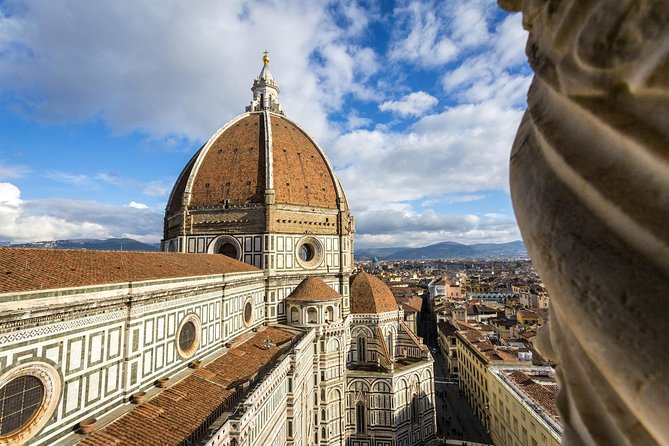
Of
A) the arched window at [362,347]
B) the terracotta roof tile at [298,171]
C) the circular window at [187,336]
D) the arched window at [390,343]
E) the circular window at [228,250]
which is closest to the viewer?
the circular window at [187,336]

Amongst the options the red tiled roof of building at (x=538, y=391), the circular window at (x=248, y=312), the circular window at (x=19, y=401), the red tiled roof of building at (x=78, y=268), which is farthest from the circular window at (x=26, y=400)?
the red tiled roof of building at (x=538, y=391)

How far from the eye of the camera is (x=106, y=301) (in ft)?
29.5

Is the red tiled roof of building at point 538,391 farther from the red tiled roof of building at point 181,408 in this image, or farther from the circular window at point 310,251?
Answer: the circular window at point 310,251

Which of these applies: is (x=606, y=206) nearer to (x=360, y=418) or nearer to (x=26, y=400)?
(x=26, y=400)

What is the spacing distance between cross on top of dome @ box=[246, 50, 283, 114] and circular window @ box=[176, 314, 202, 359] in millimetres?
23336

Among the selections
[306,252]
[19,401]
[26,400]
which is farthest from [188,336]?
[306,252]

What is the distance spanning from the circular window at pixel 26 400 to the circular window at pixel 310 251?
56.2 ft

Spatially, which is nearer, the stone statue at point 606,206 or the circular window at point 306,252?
the stone statue at point 606,206

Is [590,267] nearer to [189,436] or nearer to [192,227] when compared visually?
[189,436]

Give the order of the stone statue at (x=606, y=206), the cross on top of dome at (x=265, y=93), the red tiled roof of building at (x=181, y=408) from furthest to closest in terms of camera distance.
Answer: the cross on top of dome at (x=265, y=93)
the red tiled roof of building at (x=181, y=408)
the stone statue at (x=606, y=206)

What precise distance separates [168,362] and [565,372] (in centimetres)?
1254

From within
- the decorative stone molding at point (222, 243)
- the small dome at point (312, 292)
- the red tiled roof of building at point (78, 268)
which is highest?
the decorative stone molding at point (222, 243)

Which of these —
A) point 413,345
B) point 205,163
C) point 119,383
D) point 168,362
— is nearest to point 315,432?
point 413,345

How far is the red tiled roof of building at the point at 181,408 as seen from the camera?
26.0ft
